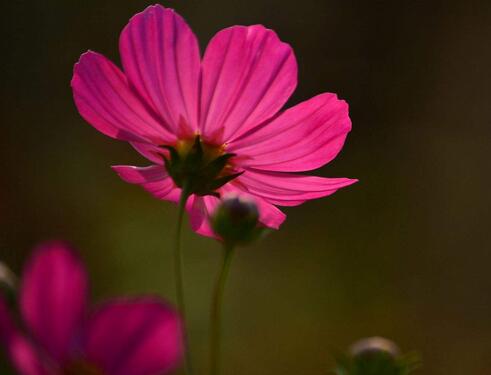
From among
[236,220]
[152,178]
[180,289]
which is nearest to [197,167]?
[152,178]

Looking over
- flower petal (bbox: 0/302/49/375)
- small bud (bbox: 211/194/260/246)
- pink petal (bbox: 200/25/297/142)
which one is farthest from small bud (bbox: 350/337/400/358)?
flower petal (bbox: 0/302/49/375)

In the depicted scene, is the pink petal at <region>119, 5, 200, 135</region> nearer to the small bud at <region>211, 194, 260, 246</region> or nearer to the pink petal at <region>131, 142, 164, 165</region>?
the pink petal at <region>131, 142, 164, 165</region>

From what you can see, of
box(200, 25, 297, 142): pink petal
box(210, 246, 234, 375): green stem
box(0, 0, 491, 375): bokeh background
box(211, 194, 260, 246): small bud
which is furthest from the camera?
box(0, 0, 491, 375): bokeh background

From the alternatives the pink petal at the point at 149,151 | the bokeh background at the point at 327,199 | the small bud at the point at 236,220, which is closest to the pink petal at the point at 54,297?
the small bud at the point at 236,220

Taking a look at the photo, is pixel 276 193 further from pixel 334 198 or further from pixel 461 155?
pixel 461 155

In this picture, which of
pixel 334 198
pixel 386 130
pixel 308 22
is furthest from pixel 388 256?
pixel 308 22

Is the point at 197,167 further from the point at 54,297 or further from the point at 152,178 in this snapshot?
the point at 54,297

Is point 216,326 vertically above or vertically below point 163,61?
below
